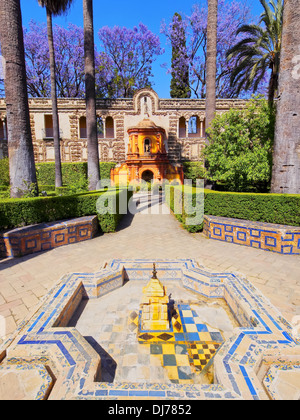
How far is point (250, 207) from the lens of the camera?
7383 millimetres

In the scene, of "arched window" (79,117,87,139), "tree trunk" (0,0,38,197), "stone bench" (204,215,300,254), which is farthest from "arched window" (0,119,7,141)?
"stone bench" (204,215,300,254)

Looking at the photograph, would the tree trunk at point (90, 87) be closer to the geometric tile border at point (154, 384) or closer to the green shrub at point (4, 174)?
the green shrub at point (4, 174)

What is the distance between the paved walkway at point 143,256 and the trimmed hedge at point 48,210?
3.52ft

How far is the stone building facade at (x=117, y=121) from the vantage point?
2316 cm

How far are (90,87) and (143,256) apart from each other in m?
9.21

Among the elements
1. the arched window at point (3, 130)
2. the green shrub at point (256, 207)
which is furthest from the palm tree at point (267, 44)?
the arched window at point (3, 130)

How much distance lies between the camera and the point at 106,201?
8672 millimetres

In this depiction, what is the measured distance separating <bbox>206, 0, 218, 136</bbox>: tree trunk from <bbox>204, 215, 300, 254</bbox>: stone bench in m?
5.39

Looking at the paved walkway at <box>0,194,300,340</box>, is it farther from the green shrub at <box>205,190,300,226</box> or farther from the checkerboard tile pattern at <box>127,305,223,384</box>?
the checkerboard tile pattern at <box>127,305,223,384</box>

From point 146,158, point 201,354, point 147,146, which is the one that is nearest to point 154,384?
point 201,354

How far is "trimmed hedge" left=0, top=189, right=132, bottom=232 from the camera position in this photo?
6.59 m

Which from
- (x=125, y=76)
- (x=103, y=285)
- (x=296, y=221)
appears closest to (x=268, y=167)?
(x=296, y=221)
